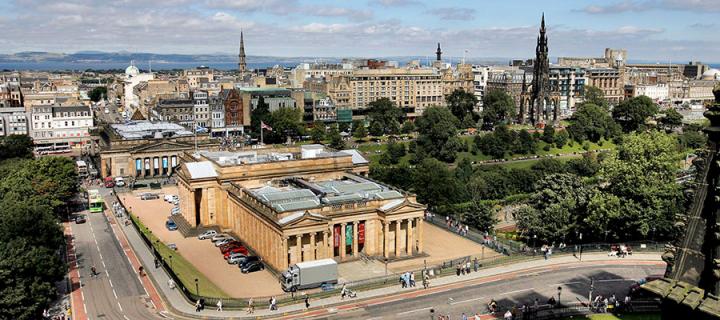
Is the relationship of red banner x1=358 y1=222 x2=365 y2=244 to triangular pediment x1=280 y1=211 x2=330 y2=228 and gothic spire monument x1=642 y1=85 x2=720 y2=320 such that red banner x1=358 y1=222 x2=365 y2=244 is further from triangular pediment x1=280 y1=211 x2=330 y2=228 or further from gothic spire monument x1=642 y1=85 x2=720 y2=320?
gothic spire monument x1=642 y1=85 x2=720 y2=320

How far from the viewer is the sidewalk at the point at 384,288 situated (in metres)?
59.5

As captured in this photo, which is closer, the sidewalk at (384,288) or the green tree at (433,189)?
the sidewalk at (384,288)

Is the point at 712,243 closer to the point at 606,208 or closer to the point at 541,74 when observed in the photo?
the point at 606,208

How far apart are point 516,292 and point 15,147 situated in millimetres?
120198

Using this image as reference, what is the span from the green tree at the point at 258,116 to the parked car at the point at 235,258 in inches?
3986

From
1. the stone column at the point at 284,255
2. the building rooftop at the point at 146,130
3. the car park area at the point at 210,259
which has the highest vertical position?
the building rooftop at the point at 146,130

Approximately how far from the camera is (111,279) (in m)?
70.4

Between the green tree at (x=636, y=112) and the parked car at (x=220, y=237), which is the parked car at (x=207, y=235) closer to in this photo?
the parked car at (x=220, y=237)

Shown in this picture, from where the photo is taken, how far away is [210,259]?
257 ft

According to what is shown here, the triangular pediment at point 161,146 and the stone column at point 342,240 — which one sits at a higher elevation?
the triangular pediment at point 161,146

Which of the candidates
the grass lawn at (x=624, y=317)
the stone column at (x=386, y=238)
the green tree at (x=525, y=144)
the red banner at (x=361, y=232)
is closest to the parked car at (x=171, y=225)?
the red banner at (x=361, y=232)

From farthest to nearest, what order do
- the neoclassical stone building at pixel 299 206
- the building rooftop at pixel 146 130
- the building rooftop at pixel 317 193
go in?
the building rooftop at pixel 146 130 → the building rooftop at pixel 317 193 → the neoclassical stone building at pixel 299 206

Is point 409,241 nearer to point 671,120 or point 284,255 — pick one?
point 284,255

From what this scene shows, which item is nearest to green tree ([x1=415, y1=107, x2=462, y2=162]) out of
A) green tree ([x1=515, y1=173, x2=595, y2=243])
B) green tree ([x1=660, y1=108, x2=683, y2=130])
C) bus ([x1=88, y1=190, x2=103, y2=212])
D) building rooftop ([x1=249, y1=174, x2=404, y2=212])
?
green tree ([x1=515, y1=173, x2=595, y2=243])
